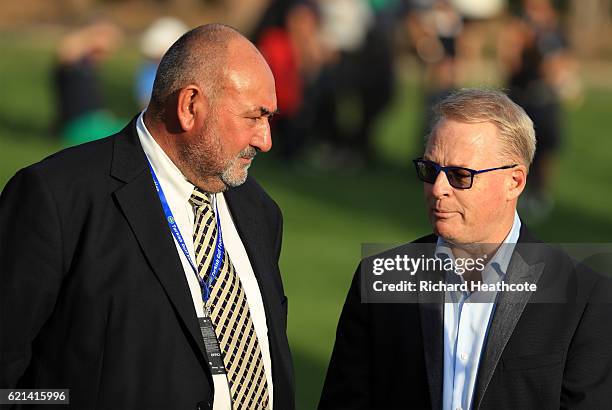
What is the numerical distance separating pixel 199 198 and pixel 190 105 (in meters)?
0.31

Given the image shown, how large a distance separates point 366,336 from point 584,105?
17666mm

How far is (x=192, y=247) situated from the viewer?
411cm

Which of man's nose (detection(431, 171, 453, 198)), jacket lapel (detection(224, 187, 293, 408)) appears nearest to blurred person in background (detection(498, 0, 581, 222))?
jacket lapel (detection(224, 187, 293, 408))

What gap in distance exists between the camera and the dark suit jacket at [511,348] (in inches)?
148

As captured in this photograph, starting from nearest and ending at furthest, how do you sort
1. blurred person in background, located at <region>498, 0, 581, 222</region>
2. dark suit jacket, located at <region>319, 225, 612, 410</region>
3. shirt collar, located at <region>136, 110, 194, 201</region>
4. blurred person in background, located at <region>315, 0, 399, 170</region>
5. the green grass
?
dark suit jacket, located at <region>319, 225, 612, 410</region>, shirt collar, located at <region>136, 110, 194, 201</region>, the green grass, blurred person in background, located at <region>498, 0, 581, 222</region>, blurred person in background, located at <region>315, 0, 399, 170</region>

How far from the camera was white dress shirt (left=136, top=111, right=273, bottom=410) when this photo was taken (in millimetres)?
4039

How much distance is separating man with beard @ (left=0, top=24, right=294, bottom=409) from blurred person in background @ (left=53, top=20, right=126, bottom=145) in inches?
499

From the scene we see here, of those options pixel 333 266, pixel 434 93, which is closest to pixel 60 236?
pixel 333 266

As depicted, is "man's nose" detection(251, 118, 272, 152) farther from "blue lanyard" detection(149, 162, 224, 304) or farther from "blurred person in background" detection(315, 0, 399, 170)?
"blurred person in background" detection(315, 0, 399, 170)

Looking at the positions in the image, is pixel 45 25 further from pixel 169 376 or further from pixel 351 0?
pixel 169 376

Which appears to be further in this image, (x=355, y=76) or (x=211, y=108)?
(x=355, y=76)

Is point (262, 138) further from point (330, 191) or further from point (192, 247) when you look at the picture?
point (330, 191)

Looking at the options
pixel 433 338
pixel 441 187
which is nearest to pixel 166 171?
pixel 441 187

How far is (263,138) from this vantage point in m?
4.18
